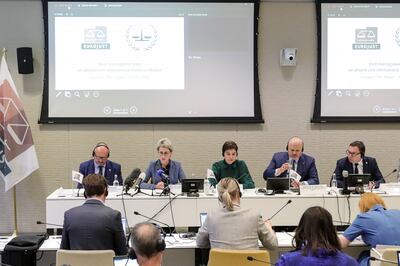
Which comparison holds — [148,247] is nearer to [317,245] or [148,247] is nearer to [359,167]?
[317,245]

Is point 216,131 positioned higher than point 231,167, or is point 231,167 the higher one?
point 216,131

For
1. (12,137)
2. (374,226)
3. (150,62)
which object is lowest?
(374,226)

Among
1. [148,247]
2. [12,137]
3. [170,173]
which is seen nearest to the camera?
[148,247]

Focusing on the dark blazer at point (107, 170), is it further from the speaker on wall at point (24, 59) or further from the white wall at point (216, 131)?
the speaker on wall at point (24, 59)

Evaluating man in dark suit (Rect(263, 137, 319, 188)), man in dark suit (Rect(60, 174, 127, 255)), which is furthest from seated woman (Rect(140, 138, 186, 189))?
man in dark suit (Rect(60, 174, 127, 255))

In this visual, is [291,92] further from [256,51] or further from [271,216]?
[271,216]

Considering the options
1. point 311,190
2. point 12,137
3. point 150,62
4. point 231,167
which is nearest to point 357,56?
point 231,167

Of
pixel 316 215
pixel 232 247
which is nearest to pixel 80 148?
pixel 232 247

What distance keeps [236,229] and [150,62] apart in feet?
11.2

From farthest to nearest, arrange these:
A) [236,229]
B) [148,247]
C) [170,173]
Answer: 1. [170,173]
2. [236,229]
3. [148,247]

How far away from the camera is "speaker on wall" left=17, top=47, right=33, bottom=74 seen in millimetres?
6293

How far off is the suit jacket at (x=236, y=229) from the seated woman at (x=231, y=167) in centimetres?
203

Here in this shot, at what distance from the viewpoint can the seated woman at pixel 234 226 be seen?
136 inches

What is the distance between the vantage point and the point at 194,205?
15.2ft
